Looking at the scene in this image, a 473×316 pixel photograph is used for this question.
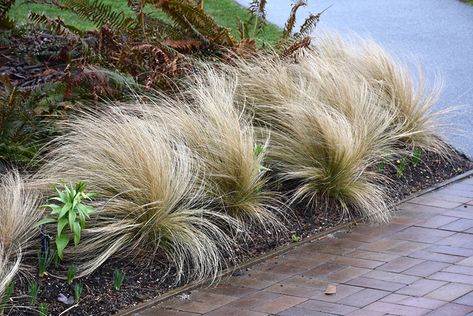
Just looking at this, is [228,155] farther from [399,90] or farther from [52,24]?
[52,24]

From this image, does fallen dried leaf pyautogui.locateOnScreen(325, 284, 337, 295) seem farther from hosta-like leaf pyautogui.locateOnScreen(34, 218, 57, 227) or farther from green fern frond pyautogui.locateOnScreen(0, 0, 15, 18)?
green fern frond pyautogui.locateOnScreen(0, 0, 15, 18)

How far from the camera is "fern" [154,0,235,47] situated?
6.30 meters

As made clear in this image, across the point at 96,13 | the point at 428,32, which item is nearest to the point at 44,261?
the point at 96,13

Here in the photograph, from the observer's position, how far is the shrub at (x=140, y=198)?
4352 mm

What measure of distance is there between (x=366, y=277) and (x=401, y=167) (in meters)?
1.56

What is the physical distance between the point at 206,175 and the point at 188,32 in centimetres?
193

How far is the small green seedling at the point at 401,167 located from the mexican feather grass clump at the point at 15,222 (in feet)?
7.81

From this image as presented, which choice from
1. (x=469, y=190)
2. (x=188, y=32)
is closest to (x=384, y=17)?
(x=188, y=32)

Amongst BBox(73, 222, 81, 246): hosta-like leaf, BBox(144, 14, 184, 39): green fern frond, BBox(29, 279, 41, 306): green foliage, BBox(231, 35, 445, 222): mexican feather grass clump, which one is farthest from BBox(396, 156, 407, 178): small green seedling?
BBox(29, 279, 41, 306): green foliage

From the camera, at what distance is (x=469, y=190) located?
5574 millimetres

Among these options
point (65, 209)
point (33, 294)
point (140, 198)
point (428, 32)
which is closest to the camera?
point (33, 294)

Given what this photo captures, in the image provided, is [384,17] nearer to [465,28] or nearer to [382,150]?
[465,28]

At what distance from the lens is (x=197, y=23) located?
6492 mm

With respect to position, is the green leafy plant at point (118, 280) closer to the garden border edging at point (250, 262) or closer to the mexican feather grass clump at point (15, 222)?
the garden border edging at point (250, 262)
